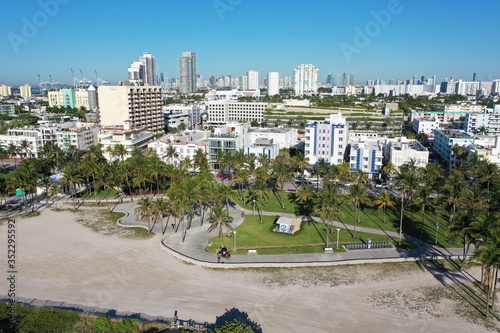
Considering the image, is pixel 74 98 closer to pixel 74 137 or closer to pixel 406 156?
pixel 74 137

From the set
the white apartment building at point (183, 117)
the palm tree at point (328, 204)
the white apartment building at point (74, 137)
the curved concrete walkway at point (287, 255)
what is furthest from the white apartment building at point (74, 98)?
the palm tree at point (328, 204)

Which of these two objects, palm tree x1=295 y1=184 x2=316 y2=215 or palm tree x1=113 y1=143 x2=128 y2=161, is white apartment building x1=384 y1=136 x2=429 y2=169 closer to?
palm tree x1=295 y1=184 x2=316 y2=215

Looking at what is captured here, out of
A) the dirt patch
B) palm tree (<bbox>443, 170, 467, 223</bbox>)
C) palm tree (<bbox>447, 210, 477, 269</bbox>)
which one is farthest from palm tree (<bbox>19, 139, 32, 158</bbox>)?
palm tree (<bbox>447, 210, 477, 269</bbox>)

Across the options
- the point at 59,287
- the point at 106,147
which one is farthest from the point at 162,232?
the point at 106,147

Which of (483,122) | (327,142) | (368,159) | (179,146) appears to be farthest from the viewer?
(483,122)

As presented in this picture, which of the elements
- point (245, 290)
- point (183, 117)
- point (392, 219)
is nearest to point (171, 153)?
point (392, 219)

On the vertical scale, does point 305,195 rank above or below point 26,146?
below

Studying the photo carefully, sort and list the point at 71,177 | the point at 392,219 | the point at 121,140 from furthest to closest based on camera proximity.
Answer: the point at 121,140
the point at 71,177
the point at 392,219
